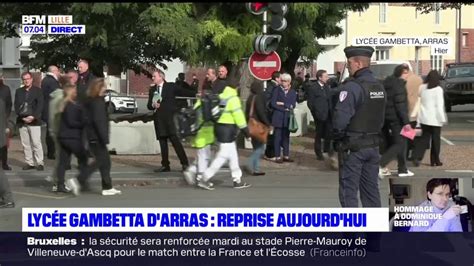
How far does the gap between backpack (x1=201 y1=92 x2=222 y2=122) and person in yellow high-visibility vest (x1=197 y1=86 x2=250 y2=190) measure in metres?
0.03

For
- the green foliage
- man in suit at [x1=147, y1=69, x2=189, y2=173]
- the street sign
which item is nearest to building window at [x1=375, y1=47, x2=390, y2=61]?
the green foliage

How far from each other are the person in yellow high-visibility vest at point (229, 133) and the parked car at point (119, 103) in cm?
55

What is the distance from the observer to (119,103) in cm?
652

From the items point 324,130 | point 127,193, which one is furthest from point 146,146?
point 324,130

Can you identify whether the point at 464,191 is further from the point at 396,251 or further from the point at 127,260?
the point at 127,260

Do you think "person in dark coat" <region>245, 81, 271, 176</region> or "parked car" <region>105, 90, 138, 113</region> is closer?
"parked car" <region>105, 90, 138, 113</region>

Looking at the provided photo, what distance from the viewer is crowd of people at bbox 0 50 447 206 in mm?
6441

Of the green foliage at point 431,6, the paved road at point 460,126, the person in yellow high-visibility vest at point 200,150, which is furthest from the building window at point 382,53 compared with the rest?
the person in yellow high-visibility vest at point 200,150

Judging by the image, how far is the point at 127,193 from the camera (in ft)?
22.3

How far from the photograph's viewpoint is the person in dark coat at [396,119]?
21.6 ft

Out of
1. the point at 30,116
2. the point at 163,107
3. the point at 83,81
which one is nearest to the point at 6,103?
the point at 30,116

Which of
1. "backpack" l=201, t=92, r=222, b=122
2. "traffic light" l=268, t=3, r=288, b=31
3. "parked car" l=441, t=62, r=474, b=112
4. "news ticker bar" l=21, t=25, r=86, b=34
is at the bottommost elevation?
"backpack" l=201, t=92, r=222, b=122

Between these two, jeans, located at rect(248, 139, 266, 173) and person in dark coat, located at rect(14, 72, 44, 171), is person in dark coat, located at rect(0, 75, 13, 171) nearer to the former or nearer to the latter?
person in dark coat, located at rect(14, 72, 44, 171)

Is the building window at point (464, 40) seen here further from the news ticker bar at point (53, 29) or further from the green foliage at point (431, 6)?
the news ticker bar at point (53, 29)
